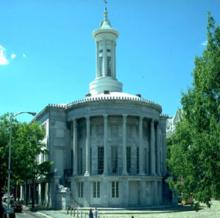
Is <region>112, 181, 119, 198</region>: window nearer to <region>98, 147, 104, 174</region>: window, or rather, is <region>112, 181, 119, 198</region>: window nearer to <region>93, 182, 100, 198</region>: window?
<region>93, 182, 100, 198</region>: window

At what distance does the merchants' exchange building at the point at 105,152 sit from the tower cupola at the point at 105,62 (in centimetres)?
262

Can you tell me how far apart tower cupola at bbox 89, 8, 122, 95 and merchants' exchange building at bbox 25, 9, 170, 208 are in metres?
2.62

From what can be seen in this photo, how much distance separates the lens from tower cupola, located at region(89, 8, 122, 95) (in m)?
72.9

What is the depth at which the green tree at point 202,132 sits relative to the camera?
105 ft

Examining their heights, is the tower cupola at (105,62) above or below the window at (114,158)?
above

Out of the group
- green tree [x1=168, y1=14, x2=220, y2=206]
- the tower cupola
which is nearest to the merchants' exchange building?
the tower cupola

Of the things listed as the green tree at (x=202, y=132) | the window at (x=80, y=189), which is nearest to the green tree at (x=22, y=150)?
the window at (x=80, y=189)

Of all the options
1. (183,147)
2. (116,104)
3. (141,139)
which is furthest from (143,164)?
(183,147)

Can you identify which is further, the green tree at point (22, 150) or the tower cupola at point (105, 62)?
the tower cupola at point (105, 62)

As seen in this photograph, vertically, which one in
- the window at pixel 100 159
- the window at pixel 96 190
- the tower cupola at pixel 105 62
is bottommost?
the window at pixel 96 190

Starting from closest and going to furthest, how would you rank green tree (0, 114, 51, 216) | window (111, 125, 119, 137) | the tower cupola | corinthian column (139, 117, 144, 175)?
green tree (0, 114, 51, 216) → corinthian column (139, 117, 144, 175) → window (111, 125, 119, 137) → the tower cupola

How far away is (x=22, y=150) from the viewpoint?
61281 millimetres

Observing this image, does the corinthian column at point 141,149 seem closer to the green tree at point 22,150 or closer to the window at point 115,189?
the window at point 115,189

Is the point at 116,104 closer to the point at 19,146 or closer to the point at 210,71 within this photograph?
the point at 19,146
